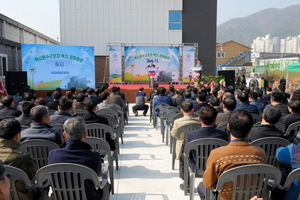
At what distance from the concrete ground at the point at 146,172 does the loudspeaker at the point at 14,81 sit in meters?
7.25

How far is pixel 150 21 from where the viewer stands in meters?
19.7

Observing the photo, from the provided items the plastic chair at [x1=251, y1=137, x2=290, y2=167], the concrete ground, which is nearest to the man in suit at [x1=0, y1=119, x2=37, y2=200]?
the concrete ground

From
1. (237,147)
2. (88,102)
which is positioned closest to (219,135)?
(237,147)

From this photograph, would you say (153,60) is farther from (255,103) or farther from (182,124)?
(182,124)

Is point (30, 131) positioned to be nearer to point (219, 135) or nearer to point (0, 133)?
point (0, 133)

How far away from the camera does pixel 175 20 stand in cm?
2012

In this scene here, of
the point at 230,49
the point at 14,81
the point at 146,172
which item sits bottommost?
the point at 146,172

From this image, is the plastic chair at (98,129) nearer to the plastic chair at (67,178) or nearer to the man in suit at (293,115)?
the plastic chair at (67,178)

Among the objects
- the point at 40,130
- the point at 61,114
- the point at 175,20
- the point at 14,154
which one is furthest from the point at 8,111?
the point at 175,20

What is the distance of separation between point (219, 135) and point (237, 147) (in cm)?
87

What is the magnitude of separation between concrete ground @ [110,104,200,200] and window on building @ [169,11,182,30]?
14703 millimetres

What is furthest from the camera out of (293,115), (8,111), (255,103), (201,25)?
(201,25)

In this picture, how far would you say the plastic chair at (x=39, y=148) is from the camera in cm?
298

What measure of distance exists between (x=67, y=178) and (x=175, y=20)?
62.7 feet
